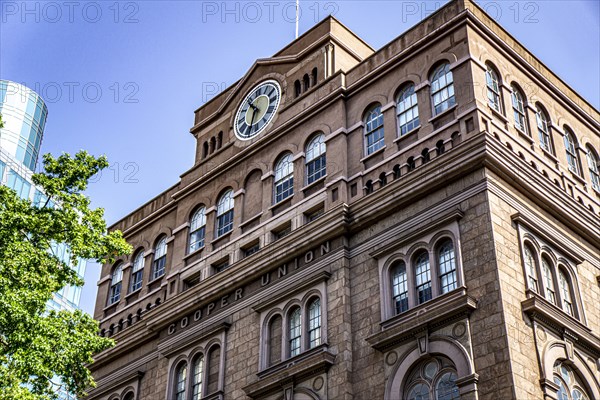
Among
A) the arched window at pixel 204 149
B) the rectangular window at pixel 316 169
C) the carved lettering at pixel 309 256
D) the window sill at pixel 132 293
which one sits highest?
the arched window at pixel 204 149

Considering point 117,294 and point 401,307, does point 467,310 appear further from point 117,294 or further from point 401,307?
point 117,294

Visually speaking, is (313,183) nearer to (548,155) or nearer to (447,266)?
(447,266)

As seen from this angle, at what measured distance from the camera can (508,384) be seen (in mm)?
24656

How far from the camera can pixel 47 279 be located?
1139 inches

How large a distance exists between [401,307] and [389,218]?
3.43 metres

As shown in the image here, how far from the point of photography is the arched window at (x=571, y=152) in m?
35.2

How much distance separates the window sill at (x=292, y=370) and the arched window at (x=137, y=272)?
1248 cm

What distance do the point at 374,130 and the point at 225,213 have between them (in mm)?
8251

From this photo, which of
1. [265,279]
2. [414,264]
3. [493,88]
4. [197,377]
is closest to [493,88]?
[493,88]

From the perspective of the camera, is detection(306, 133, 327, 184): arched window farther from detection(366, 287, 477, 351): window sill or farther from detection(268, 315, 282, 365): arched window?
detection(366, 287, 477, 351): window sill

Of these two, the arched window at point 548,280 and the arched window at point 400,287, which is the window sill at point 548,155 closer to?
the arched window at point 548,280

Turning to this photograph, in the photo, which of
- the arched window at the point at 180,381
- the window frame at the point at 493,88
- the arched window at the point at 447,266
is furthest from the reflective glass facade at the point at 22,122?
the arched window at the point at 447,266

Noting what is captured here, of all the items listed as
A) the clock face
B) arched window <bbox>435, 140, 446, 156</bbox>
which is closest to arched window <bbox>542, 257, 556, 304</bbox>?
arched window <bbox>435, 140, 446, 156</bbox>

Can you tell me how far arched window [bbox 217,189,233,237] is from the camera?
3853 cm
